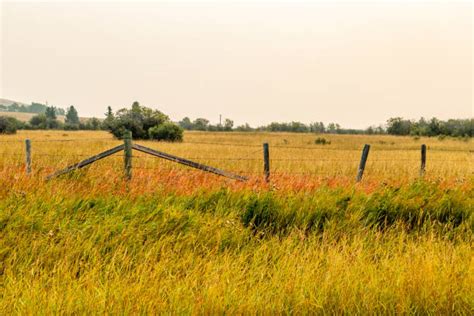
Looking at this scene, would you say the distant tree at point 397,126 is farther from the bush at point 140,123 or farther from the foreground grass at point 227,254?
the foreground grass at point 227,254

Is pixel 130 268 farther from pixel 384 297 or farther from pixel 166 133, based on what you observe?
pixel 166 133

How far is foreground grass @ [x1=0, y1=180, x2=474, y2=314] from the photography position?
2840 mm

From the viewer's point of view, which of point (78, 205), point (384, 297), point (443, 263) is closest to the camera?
point (384, 297)

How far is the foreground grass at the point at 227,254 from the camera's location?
284 cm

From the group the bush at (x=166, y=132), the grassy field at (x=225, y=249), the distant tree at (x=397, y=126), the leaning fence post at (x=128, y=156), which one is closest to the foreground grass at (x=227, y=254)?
the grassy field at (x=225, y=249)

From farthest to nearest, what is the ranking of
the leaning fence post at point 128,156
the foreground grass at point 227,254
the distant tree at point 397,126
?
the distant tree at point 397,126, the leaning fence post at point 128,156, the foreground grass at point 227,254

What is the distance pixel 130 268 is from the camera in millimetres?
3615

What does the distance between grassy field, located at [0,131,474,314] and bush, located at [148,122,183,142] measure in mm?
34989

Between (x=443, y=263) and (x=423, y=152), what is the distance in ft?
27.2

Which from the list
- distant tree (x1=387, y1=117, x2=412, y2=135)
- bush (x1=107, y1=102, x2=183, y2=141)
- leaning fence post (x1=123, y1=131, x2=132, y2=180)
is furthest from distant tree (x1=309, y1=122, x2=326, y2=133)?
leaning fence post (x1=123, y1=131, x2=132, y2=180)

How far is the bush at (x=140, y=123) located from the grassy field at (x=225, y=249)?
35.8 metres

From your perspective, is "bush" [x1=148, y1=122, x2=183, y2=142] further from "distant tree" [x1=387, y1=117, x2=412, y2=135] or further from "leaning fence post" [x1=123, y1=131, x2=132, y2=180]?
"distant tree" [x1=387, y1=117, x2=412, y2=135]

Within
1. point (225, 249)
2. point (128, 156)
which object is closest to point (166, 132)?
point (128, 156)

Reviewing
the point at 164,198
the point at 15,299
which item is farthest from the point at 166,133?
the point at 15,299
